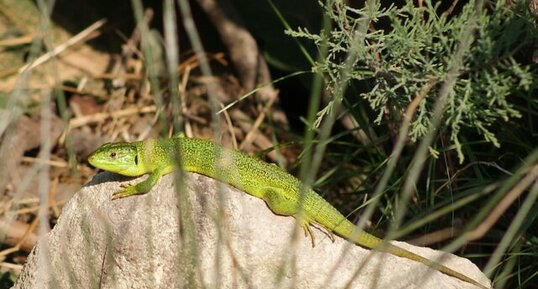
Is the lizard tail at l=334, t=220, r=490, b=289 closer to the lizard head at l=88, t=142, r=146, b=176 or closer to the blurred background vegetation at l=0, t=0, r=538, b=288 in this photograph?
the blurred background vegetation at l=0, t=0, r=538, b=288

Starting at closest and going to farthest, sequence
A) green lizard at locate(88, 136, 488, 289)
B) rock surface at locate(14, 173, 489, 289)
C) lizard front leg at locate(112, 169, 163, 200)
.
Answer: rock surface at locate(14, 173, 489, 289), green lizard at locate(88, 136, 488, 289), lizard front leg at locate(112, 169, 163, 200)

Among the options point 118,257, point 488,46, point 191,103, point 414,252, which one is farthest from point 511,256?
point 191,103

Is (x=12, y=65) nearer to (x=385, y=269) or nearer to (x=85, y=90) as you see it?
(x=85, y=90)

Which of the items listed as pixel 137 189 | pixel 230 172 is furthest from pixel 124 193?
pixel 230 172

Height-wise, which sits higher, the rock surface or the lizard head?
the lizard head

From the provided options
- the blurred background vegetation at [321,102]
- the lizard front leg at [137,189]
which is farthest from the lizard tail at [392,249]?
the lizard front leg at [137,189]

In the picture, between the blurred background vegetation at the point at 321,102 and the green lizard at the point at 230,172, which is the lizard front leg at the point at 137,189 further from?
the blurred background vegetation at the point at 321,102

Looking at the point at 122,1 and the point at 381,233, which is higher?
Answer: the point at 122,1

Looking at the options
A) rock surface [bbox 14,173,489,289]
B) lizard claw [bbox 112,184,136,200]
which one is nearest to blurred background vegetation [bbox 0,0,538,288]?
rock surface [bbox 14,173,489,289]
